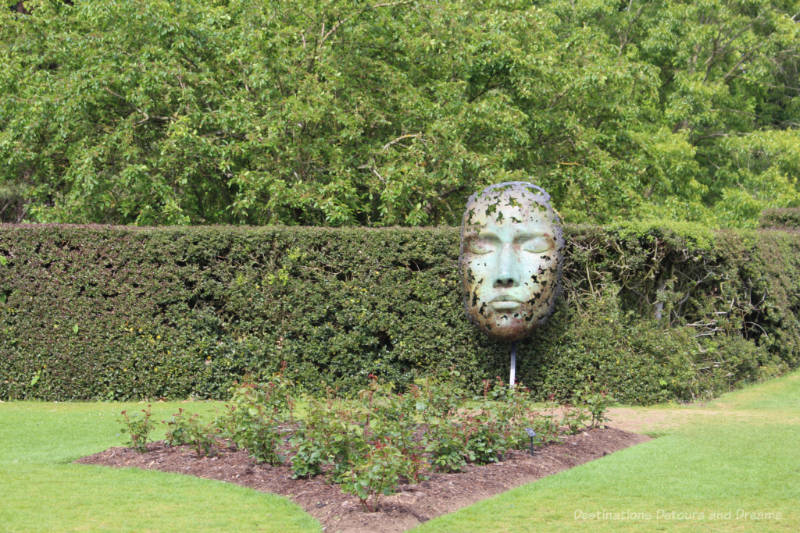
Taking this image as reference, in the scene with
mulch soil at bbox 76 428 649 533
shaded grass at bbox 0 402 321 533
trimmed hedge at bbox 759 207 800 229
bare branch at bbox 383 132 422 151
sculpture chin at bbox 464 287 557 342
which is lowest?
shaded grass at bbox 0 402 321 533

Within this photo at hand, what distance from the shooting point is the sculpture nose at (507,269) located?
12320mm

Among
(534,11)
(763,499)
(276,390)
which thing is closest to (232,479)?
(276,390)

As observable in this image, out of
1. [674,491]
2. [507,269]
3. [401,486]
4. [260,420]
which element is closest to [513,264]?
[507,269]

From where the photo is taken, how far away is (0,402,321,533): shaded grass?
6.67 metres

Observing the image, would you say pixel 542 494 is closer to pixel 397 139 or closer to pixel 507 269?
pixel 507 269

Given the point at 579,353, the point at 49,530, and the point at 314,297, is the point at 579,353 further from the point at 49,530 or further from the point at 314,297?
the point at 49,530

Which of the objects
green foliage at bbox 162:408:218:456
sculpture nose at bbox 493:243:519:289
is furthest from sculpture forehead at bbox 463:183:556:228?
green foliage at bbox 162:408:218:456

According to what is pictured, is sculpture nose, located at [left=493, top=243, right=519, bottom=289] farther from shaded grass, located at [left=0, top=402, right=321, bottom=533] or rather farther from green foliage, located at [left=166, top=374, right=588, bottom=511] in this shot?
shaded grass, located at [left=0, top=402, right=321, bottom=533]

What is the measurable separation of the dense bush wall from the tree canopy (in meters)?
1.87

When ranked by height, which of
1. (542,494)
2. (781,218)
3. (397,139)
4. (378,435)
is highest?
(397,139)

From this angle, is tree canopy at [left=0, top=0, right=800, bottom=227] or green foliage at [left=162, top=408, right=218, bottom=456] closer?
green foliage at [left=162, top=408, right=218, bottom=456]

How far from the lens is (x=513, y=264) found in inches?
486

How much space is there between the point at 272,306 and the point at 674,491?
7.32 meters

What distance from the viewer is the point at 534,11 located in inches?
747
